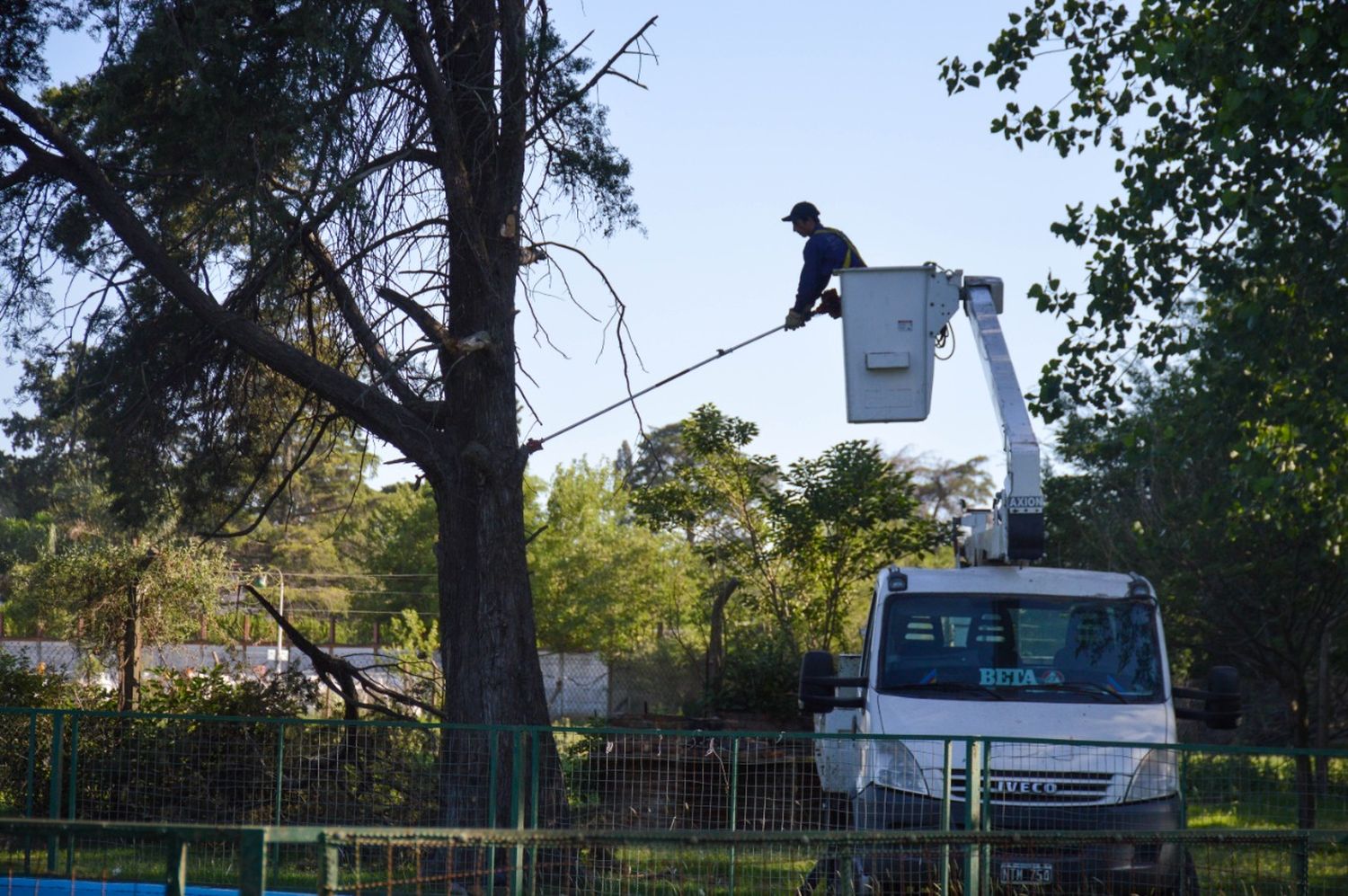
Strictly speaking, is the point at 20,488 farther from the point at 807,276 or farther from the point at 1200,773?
the point at 1200,773

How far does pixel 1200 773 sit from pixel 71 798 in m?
7.95

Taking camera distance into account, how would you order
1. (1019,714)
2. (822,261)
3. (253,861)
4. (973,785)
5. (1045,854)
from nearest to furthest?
(253,861)
(1045,854)
(973,785)
(1019,714)
(822,261)

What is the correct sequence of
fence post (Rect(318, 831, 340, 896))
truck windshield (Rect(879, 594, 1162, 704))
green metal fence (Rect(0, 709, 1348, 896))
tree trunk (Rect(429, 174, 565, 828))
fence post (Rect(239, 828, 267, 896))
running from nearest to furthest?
1. fence post (Rect(239, 828, 267, 896))
2. fence post (Rect(318, 831, 340, 896))
3. green metal fence (Rect(0, 709, 1348, 896))
4. truck windshield (Rect(879, 594, 1162, 704))
5. tree trunk (Rect(429, 174, 565, 828))

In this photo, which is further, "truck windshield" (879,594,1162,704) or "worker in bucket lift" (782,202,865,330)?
"worker in bucket lift" (782,202,865,330)

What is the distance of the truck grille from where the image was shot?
8898 mm

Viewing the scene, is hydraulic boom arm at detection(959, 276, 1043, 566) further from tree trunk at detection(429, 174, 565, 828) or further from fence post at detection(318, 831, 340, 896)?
fence post at detection(318, 831, 340, 896)

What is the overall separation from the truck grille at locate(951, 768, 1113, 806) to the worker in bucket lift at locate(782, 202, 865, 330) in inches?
155

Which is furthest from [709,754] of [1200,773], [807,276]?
[807,276]

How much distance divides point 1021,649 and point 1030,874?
233 centimetres

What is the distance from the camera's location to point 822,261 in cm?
1120

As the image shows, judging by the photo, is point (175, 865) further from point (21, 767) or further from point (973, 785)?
point (21, 767)

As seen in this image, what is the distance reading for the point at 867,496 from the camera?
72.1 ft

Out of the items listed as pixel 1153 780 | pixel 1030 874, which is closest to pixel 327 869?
pixel 1030 874

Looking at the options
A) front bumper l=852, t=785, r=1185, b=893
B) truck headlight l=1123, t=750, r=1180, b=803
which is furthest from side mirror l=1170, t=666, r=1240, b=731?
front bumper l=852, t=785, r=1185, b=893
